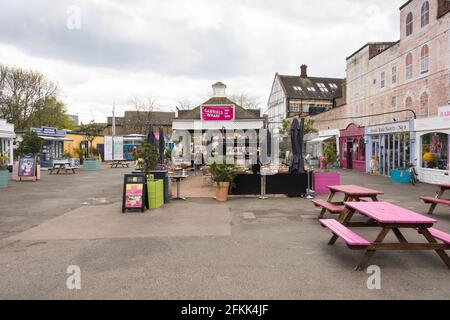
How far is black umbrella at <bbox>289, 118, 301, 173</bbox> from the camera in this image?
1086 cm

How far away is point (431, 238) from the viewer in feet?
14.3

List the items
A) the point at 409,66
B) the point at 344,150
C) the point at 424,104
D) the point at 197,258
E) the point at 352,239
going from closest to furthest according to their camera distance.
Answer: the point at 352,239, the point at 197,258, the point at 424,104, the point at 409,66, the point at 344,150

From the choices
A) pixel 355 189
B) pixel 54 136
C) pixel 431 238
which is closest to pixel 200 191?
pixel 355 189

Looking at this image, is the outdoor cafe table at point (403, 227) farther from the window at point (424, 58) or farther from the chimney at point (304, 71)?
the chimney at point (304, 71)

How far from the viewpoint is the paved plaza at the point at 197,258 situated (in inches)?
145

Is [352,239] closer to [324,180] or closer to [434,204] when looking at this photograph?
[434,204]

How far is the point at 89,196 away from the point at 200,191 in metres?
3.90

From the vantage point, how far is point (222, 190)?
9.92 m

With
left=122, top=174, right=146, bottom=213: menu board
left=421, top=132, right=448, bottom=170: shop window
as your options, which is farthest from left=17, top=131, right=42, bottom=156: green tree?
left=421, top=132, right=448, bottom=170: shop window

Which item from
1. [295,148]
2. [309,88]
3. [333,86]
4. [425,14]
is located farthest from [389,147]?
[333,86]

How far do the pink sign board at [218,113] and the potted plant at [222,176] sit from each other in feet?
25.4

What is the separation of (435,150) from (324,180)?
724 centimetres

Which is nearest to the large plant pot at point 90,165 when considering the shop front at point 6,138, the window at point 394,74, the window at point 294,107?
the shop front at point 6,138
